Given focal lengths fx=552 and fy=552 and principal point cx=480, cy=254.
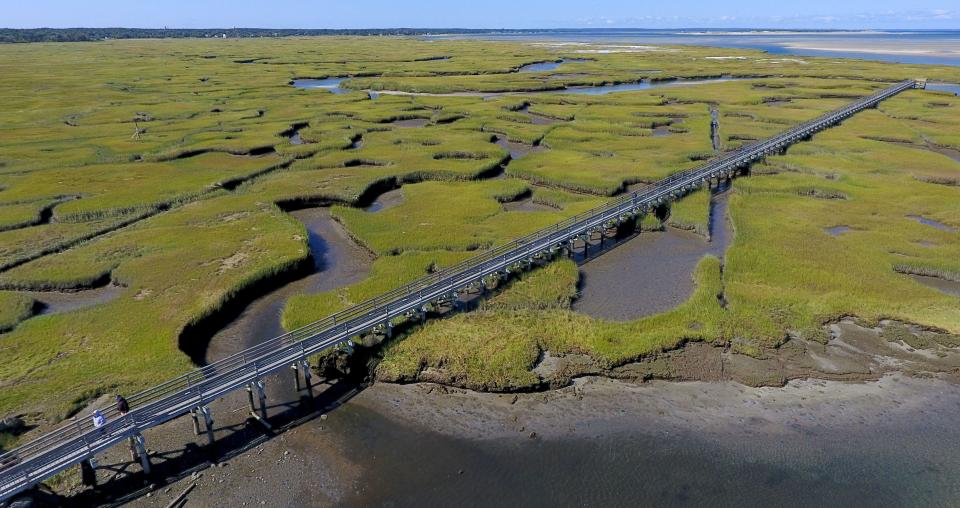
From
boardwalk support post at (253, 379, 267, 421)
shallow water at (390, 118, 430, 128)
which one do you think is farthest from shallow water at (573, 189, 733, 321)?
shallow water at (390, 118, 430, 128)

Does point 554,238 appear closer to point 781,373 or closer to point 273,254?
point 781,373

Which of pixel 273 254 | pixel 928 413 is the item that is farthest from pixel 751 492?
pixel 273 254

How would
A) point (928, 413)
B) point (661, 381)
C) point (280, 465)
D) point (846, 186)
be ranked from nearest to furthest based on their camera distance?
1. point (280, 465)
2. point (928, 413)
3. point (661, 381)
4. point (846, 186)

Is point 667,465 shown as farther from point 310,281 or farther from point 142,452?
point 310,281

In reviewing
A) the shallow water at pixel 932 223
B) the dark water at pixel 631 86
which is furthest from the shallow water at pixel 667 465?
the dark water at pixel 631 86

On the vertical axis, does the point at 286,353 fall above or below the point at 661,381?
above

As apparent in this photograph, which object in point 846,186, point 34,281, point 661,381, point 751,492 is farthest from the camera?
point 846,186
